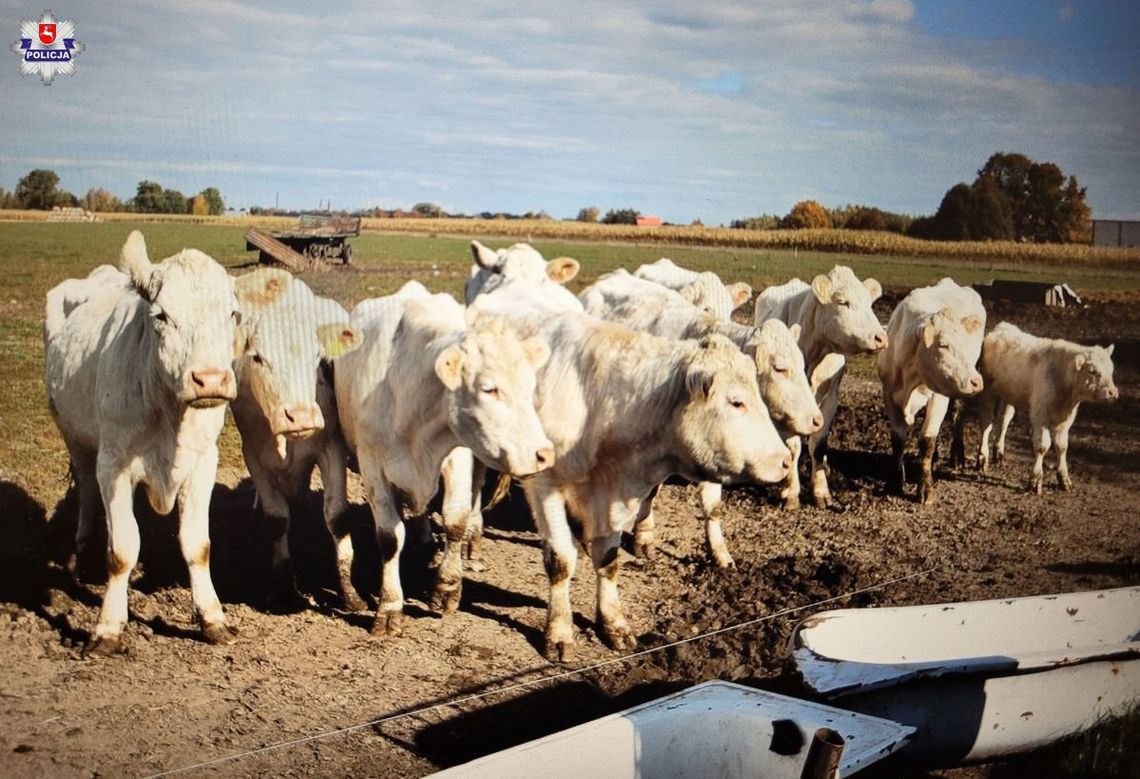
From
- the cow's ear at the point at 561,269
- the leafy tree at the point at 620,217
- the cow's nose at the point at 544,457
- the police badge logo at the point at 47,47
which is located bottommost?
the cow's nose at the point at 544,457

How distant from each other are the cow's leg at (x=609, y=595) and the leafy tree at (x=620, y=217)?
306 cm

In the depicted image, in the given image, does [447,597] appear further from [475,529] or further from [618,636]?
[475,529]

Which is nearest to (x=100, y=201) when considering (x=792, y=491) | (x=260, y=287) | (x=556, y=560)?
(x=260, y=287)

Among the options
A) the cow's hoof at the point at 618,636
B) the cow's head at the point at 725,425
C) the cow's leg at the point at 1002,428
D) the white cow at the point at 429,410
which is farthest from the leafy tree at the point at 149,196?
the cow's leg at the point at 1002,428

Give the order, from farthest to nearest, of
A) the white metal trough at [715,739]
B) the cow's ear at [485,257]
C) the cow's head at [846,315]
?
1. the cow's head at [846,315]
2. the cow's ear at [485,257]
3. the white metal trough at [715,739]

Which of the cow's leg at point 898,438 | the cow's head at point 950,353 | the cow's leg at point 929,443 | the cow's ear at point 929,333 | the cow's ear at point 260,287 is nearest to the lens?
the cow's ear at point 260,287

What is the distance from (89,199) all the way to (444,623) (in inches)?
112

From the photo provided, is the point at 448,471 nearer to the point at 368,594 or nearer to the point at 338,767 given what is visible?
the point at 368,594

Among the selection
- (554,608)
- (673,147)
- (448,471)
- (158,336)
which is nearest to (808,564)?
(554,608)

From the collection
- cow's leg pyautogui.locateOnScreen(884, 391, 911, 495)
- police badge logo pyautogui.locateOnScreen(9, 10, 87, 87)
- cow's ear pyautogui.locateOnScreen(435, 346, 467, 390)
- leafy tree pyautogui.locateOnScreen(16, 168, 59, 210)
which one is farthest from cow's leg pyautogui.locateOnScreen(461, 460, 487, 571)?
cow's leg pyautogui.locateOnScreen(884, 391, 911, 495)

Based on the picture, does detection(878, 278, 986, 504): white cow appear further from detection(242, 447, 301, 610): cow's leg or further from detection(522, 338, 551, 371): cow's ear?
detection(242, 447, 301, 610): cow's leg

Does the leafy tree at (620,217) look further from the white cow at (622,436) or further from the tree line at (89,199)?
the tree line at (89,199)

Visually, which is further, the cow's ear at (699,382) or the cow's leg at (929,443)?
the cow's leg at (929,443)

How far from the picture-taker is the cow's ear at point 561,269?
768 centimetres
